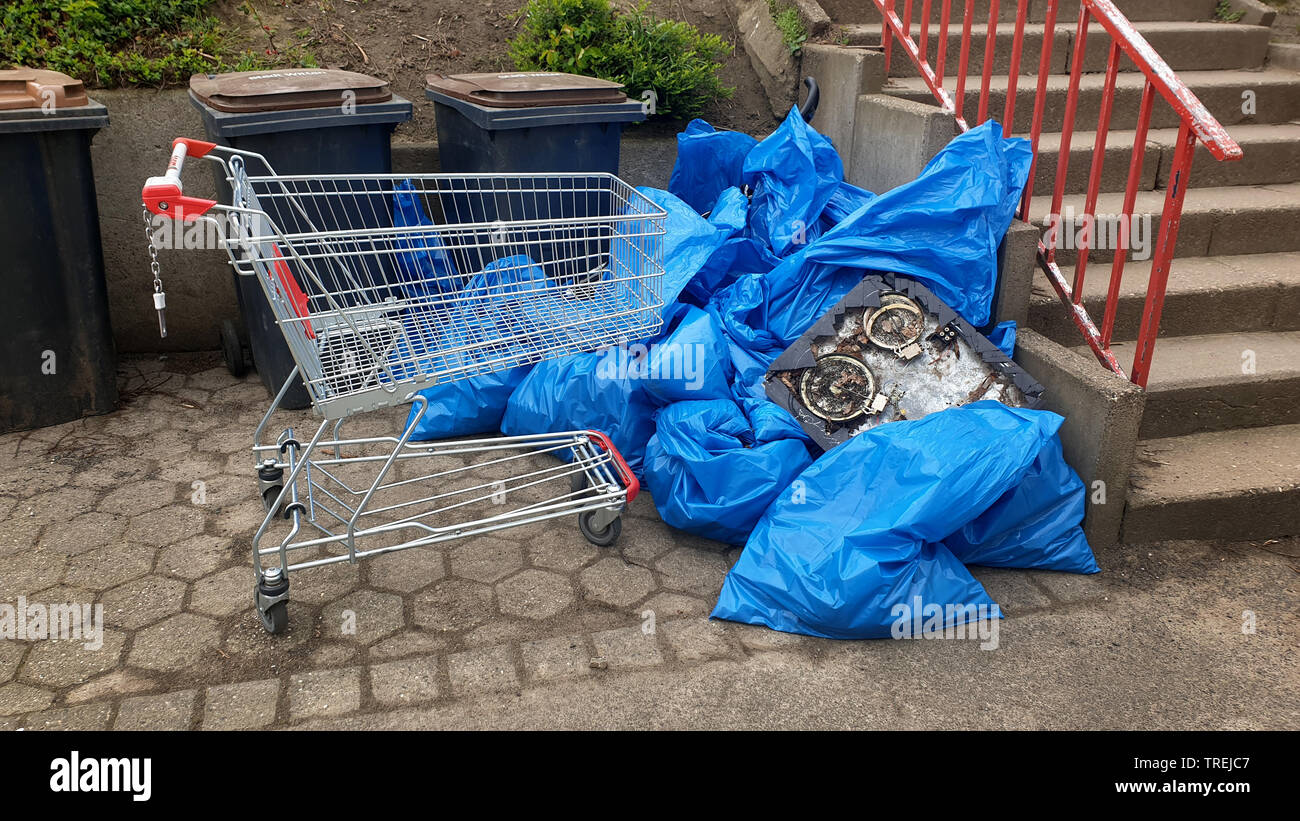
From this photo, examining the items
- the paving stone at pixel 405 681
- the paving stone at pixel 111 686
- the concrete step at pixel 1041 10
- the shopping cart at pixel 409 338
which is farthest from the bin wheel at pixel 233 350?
the concrete step at pixel 1041 10

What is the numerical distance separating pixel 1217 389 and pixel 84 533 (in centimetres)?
436

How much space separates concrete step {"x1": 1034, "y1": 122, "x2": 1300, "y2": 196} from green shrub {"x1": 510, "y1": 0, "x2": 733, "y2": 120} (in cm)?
183

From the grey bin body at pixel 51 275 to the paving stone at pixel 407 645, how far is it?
2.32m

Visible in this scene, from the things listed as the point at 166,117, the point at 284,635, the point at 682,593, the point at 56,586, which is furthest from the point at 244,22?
the point at 682,593

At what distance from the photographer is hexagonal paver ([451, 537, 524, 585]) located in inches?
133

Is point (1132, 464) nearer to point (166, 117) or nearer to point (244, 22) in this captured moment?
point (166, 117)

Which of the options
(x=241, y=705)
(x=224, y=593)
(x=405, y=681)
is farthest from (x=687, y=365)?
(x=241, y=705)

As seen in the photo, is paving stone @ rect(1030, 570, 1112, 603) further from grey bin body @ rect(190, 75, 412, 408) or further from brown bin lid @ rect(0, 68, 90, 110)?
brown bin lid @ rect(0, 68, 90, 110)

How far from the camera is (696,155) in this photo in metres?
4.91

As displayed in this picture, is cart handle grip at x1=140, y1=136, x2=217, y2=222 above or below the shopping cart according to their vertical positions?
above

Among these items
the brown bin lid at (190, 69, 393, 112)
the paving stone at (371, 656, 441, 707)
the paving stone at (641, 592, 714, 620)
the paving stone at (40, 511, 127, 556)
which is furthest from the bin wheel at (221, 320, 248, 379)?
the paving stone at (641, 592, 714, 620)

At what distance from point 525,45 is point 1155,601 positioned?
159 inches

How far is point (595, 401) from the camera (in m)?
3.95

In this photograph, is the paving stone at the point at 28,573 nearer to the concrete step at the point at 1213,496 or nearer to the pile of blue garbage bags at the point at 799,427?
the pile of blue garbage bags at the point at 799,427
